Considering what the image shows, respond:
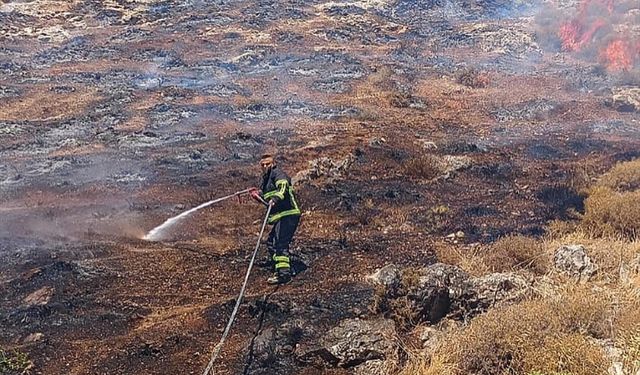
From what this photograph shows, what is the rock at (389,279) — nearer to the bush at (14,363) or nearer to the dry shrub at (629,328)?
the dry shrub at (629,328)

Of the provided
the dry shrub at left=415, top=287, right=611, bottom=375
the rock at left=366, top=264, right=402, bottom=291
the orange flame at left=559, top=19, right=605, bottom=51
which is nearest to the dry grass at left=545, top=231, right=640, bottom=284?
the dry shrub at left=415, top=287, right=611, bottom=375

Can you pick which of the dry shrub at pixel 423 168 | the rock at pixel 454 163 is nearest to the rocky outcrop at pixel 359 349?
the dry shrub at pixel 423 168

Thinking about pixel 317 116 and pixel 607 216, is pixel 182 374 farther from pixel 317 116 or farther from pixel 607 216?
pixel 317 116

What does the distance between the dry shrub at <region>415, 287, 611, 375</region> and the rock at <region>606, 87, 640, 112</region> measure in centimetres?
1382

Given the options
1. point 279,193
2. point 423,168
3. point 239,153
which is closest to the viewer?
point 279,193

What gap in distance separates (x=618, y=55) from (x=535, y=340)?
2159 cm

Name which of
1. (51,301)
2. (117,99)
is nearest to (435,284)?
(51,301)

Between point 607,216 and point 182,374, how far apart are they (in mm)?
6276

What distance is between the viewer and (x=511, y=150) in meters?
12.8

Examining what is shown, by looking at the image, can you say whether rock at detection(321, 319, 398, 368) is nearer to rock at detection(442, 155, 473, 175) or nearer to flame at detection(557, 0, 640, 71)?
rock at detection(442, 155, 473, 175)

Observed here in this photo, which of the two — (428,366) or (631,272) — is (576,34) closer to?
(631,272)

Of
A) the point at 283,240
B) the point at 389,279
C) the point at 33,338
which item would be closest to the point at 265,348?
the point at 389,279

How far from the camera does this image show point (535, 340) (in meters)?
4.16

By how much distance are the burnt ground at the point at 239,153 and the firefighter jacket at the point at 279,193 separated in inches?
33.2
